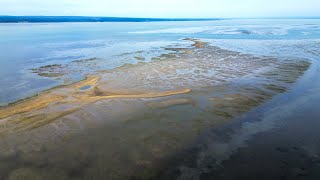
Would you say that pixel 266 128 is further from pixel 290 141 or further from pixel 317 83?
pixel 317 83

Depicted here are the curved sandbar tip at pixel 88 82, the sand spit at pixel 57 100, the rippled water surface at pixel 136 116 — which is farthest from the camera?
the curved sandbar tip at pixel 88 82

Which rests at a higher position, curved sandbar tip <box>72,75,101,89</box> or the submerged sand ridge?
the submerged sand ridge

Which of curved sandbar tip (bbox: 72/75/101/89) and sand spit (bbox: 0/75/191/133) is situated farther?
curved sandbar tip (bbox: 72/75/101/89)

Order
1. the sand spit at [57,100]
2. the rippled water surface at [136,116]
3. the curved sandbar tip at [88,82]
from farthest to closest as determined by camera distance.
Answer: the curved sandbar tip at [88,82] < the sand spit at [57,100] < the rippled water surface at [136,116]

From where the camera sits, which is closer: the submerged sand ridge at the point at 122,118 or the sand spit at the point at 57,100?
the submerged sand ridge at the point at 122,118

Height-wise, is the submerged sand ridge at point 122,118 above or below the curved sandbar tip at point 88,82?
above

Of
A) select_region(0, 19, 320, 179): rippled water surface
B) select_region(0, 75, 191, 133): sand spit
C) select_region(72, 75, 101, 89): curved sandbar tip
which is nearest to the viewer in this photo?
select_region(0, 19, 320, 179): rippled water surface

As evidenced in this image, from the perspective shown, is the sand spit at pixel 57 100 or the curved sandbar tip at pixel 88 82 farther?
the curved sandbar tip at pixel 88 82

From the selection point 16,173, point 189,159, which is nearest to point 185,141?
point 189,159
